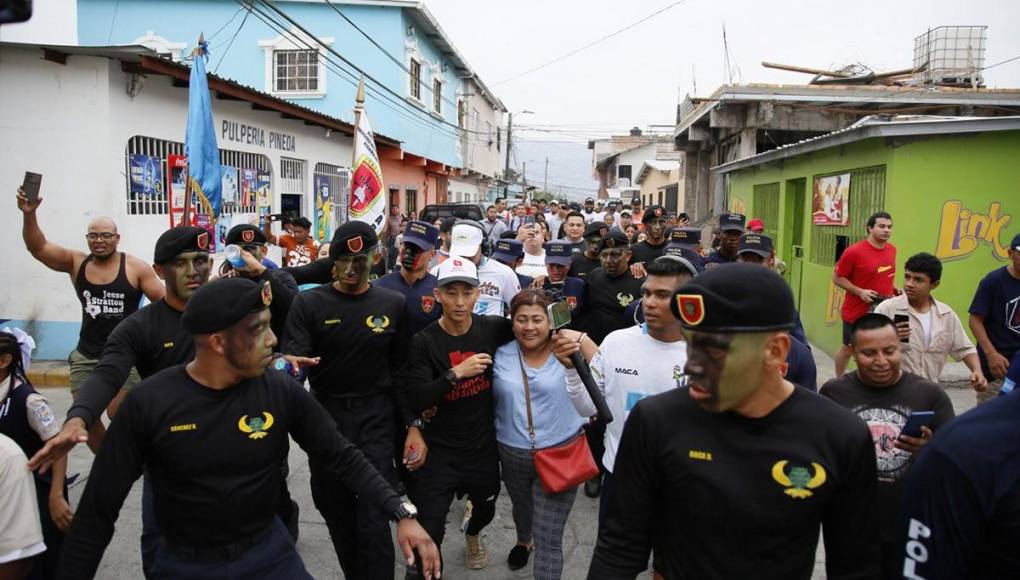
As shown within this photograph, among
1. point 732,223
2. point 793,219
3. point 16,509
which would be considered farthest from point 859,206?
point 16,509

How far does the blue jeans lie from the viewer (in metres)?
2.70

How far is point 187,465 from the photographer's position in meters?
2.69

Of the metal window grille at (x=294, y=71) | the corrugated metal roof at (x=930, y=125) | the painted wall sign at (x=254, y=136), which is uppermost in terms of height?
the metal window grille at (x=294, y=71)

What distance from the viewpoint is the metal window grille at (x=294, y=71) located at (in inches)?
939

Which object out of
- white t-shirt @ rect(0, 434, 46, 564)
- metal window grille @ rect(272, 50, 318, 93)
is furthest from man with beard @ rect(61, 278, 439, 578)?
metal window grille @ rect(272, 50, 318, 93)

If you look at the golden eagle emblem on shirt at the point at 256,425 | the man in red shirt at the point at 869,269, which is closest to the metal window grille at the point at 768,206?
the man in red shirt at the point at 869,269

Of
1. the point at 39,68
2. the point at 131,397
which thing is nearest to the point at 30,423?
the point at 131,397

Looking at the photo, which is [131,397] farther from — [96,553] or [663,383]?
[663,383]

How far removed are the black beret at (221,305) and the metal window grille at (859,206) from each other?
895cm

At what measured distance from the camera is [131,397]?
8.87ft

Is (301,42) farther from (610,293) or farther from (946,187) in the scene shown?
(610,293)

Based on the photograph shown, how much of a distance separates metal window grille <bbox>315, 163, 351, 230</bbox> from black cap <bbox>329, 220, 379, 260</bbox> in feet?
41.0

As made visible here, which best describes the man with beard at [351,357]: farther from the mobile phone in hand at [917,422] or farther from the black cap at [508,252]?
the black cap at [508,252]

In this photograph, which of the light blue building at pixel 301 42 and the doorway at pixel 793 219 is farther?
the light blue building at pixel 301 42
